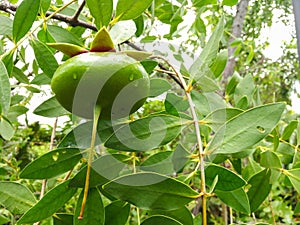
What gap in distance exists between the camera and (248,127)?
42cm

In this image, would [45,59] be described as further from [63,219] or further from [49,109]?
[63,219]

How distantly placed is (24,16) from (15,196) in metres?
0.22

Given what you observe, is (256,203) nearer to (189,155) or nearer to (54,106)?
(189,155)

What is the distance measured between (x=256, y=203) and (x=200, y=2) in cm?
38

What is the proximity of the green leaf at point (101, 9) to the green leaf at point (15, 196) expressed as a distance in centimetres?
23

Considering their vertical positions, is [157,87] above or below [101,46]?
below

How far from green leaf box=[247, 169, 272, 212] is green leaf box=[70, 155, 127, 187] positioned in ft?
0.72

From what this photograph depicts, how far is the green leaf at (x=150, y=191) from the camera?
34cm

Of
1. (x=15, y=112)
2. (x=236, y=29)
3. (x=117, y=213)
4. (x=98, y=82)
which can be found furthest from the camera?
(x=236, y=29)

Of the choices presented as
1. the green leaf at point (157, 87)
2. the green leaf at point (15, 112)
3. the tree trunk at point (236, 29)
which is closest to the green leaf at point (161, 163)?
the green leaf at point (157, 87)

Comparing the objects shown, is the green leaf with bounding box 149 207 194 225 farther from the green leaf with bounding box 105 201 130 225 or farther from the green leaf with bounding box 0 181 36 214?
the green leaf with bounding box 0 181 36 214

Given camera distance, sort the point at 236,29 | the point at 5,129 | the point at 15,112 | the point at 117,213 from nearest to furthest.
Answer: the point at 117,213
the point at 5,129
the point at 15,112
the point at 236,29

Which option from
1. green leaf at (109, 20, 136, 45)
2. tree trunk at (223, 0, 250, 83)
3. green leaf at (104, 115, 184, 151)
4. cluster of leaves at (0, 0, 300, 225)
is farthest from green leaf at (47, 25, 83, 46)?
tree trunk at (223, 0, 250, 83)

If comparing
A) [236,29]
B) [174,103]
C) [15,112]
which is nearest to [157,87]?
[174,103]
